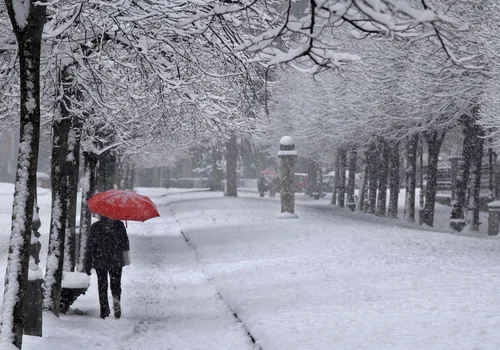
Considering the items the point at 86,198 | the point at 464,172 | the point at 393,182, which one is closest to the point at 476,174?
the point at 464,172

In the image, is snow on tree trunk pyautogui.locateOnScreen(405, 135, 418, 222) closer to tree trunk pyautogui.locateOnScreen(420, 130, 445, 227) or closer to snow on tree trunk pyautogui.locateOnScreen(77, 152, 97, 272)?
tree trunk pyautogui.locateOnScreen(420, 130, 445, 227)

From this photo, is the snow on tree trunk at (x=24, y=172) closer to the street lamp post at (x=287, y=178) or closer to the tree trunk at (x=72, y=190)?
the tree trunk at (x=72, y=190)

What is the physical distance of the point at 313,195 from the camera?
58156mm

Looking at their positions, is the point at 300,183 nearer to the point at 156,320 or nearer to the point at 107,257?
the point at 156,320

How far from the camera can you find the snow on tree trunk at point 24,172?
5785 millimetres

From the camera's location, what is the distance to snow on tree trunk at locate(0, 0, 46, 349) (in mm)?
5785

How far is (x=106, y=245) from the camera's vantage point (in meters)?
9.70

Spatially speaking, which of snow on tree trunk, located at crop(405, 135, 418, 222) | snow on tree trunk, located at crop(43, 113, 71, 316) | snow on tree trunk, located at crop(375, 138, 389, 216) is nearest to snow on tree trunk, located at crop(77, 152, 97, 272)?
snow on tree trunk, located at crop(43, 113, 71, 316)

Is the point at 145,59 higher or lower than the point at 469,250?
higher

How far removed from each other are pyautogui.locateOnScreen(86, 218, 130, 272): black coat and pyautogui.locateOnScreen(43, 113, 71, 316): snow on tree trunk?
2.85ft

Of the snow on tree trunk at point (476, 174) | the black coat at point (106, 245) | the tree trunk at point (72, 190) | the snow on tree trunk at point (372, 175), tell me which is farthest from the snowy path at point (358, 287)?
the snow on tree trunk at point (372, 175)

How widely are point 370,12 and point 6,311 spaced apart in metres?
4.19

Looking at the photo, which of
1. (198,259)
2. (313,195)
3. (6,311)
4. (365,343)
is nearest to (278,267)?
(198,259)

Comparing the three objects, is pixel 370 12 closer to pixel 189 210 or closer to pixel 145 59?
pixel 145 59
